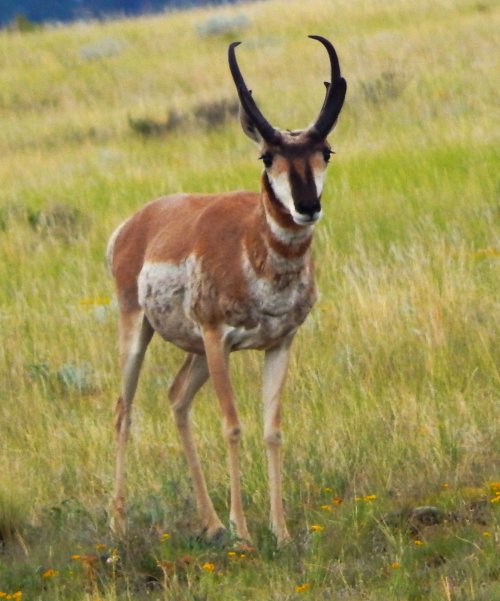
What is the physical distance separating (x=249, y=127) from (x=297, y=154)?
341 mm

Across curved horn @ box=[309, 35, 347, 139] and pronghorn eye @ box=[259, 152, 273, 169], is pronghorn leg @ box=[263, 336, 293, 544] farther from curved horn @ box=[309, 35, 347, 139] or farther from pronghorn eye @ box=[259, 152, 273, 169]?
curved horn @ box=[309, 35, 347, 139]

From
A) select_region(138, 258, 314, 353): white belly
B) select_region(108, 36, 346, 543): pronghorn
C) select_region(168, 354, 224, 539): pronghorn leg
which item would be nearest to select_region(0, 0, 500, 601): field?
select_region(168, 354, 224, 539): pronghorn leg

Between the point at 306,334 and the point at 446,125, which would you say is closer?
the point at 306,334

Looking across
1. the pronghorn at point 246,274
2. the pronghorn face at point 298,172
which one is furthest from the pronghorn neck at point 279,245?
the pronghorn face at point 298,172

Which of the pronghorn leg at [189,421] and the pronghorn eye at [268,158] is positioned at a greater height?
the pronghorn eye at [268,158]

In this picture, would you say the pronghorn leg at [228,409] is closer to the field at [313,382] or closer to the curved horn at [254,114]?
the field at [313,382]

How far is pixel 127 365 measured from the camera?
7.23 metres

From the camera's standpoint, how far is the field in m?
5.79

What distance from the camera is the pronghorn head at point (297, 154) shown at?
583 centimetres

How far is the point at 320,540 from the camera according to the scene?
5.79 meters

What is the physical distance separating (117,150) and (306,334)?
10.5 m

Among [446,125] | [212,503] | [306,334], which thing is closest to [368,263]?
[306,334]

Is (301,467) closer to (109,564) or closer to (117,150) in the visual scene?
(109,564)

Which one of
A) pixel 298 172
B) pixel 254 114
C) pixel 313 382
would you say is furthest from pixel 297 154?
pixel 313 382
